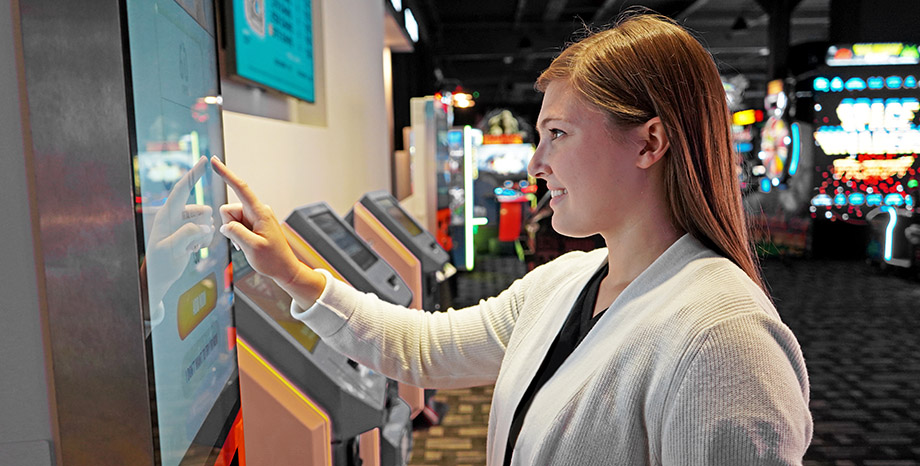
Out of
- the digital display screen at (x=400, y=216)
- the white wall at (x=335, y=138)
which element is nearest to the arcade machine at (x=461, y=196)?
the white wall at (x=335, y=138)

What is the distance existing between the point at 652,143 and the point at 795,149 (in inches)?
Answer: 323

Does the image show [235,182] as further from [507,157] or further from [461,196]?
[507,157]

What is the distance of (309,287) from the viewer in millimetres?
1228

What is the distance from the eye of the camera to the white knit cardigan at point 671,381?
83 centimetres

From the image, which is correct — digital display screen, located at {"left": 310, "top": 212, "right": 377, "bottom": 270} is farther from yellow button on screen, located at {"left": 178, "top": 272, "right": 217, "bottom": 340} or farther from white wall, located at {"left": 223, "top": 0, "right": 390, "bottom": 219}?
yellow button on screen, located at {"left": 178, "top": 272, "right": 217, "bottom": 340}

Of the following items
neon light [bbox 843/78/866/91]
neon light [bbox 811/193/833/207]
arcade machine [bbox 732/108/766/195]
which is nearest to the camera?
Result: neon light [bbox 843/78/866/91]

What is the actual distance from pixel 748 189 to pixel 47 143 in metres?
1.04

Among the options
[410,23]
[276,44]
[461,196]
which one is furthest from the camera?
[410,23]

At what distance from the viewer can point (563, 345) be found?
1.11 m

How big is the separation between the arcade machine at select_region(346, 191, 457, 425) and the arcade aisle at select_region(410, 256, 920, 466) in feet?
1.01

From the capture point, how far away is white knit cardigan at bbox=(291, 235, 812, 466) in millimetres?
825

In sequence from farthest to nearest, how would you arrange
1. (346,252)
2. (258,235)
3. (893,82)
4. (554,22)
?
(554,22)
(893,82)
(346,252)
(258,235)

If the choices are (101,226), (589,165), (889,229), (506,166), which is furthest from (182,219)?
(506,166)

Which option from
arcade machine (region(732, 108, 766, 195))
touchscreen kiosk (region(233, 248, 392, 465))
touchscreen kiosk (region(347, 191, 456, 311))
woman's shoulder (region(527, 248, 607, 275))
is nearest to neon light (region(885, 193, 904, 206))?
arcade machine (region(732, 108, 766, 195))
